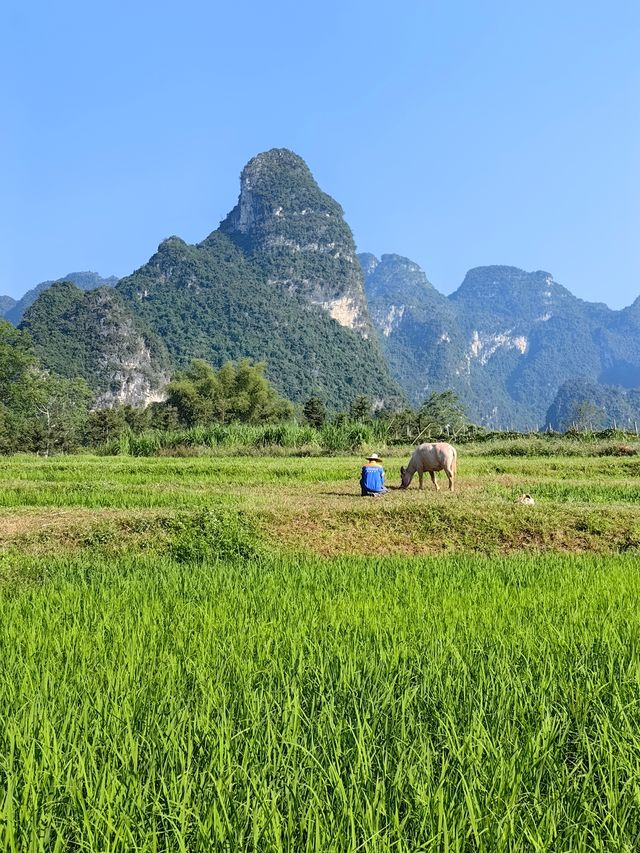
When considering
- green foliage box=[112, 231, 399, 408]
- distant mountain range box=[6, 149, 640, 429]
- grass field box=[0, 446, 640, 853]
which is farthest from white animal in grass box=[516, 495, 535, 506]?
green foliage box=[112, 231, 399, 408]

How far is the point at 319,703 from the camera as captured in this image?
204 cm

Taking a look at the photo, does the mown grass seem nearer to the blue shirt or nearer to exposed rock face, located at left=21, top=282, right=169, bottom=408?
the blue shirt

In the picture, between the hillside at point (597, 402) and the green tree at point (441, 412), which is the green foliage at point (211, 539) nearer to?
the green tree at point (441, 412)

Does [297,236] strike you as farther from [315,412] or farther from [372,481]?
[372,481]

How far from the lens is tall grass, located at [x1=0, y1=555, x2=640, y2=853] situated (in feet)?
4.23

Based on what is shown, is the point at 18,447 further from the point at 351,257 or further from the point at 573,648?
the point at 351,257

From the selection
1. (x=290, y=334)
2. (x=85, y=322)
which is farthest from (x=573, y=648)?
(x=290, y=334)

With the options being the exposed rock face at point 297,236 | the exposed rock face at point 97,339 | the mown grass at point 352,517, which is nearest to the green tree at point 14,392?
the mown grass at point 352,517

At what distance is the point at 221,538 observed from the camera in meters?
5.95

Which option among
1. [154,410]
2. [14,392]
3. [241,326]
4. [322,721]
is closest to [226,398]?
[154,410]

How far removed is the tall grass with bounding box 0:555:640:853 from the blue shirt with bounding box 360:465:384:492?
5217 millimetres

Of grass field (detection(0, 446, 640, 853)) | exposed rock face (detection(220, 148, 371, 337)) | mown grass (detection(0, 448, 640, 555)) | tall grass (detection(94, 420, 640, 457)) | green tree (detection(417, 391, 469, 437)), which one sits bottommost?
mown grass (detection(0, 448, 640, 555))

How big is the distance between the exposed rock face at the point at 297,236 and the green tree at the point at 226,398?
7133 cm

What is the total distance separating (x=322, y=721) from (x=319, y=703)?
0.30 m
